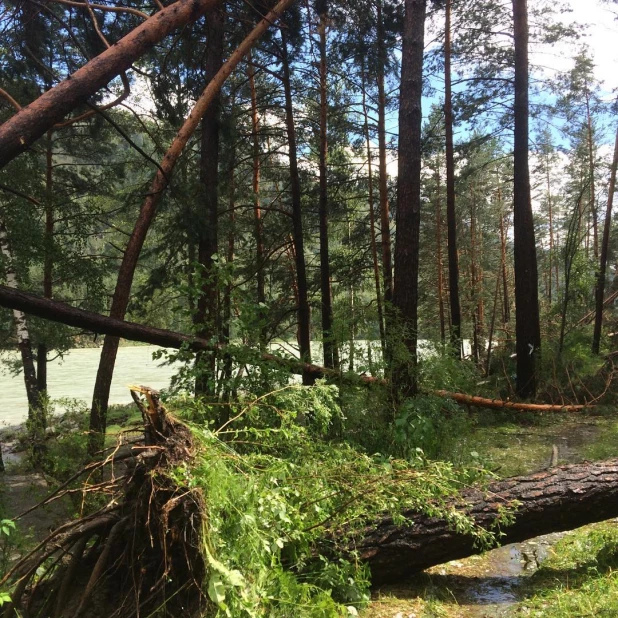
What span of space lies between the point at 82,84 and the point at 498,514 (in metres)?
4.44

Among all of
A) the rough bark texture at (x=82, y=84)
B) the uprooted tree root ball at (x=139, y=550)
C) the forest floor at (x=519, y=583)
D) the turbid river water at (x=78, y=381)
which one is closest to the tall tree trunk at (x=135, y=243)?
the forest floor at (x=519, y=583)

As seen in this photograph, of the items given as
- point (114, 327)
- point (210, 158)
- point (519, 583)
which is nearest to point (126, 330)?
point (114, 327)

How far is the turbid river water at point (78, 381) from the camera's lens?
16.0 m

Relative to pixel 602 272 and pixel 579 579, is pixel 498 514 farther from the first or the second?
pixel 602 272

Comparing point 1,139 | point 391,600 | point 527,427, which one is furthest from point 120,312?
point 527,427

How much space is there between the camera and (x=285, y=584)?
2467mm

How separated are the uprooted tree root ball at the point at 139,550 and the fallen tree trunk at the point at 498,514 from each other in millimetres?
Result: 1381

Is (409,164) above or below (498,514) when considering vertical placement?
above

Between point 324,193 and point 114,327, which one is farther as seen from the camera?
point 324,193

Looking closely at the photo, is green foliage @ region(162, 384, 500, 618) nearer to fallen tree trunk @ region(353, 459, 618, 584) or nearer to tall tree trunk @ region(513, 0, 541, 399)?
fallen tree trunk @ region(353, 459, 618, 584)

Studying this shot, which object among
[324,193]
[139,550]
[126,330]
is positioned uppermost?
[324,193]

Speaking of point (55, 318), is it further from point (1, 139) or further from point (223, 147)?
point (223, 147)

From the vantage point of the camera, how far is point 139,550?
88.5 inches

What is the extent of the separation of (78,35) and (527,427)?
10023 mm
